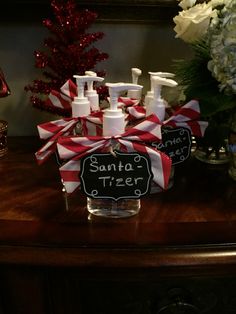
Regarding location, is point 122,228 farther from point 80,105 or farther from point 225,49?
point 225,49

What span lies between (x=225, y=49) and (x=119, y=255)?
1.08 ft

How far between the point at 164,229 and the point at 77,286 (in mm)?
152

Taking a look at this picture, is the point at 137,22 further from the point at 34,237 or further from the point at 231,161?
the point at 34,237

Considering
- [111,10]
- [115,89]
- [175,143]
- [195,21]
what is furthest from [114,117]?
[111,10]

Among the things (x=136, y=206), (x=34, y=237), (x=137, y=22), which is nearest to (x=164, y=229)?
(x=136, y=206)

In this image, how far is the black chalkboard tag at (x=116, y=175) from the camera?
0.48 metres

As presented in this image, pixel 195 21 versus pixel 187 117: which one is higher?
pixel 195 21

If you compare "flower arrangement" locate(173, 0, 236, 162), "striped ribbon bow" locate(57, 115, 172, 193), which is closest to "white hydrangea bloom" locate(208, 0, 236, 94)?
"flower arrangement" locate(173, 0, 236, 162)

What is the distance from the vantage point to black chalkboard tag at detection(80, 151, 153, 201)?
0.48 meters

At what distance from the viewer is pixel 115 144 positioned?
498 millimetres

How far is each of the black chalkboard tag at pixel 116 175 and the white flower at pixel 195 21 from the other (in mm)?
263

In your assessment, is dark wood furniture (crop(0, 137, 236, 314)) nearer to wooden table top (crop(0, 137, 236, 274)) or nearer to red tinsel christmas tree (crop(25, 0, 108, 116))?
wooden table top (crop(0, 137, 236, 274))

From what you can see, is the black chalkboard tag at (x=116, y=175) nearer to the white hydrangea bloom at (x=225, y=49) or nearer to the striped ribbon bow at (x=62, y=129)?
the striped ribbon bow at (x=62, y=129)

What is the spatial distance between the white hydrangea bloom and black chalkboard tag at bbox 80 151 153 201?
0.18 meters
